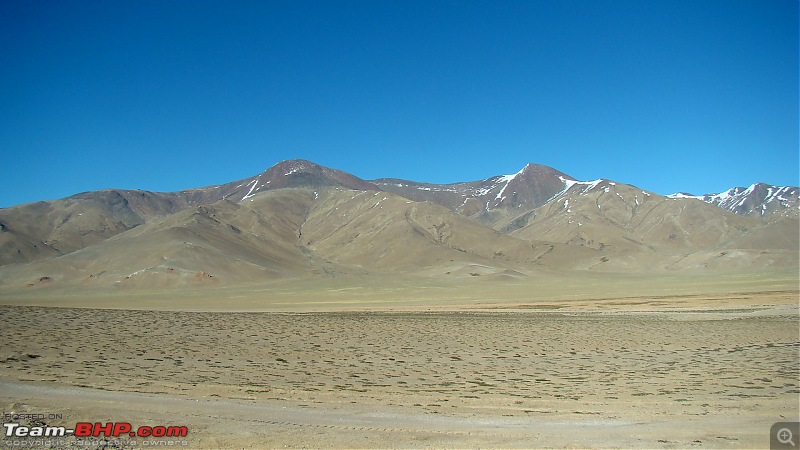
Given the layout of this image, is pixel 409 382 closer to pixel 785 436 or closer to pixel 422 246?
pixel 785 436

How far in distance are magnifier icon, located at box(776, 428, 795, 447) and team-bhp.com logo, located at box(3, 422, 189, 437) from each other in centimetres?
1052

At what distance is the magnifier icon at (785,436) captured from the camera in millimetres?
9758

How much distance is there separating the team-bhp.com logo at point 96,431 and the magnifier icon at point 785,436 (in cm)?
1052

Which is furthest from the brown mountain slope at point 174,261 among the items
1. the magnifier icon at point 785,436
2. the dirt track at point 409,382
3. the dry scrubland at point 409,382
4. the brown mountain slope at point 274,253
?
the magnifier icon at point 785,436

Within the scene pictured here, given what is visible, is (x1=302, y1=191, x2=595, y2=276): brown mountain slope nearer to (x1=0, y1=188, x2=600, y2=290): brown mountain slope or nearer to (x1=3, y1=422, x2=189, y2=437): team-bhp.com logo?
(x1=0, y1=188, x2=600, y2=290): brown mountain slope

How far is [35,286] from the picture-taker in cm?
11494

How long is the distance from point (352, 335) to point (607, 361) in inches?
484

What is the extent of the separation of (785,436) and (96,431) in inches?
486

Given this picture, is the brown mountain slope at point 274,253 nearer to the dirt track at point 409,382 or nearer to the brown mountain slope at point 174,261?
the brown mountain slope at point 174,261

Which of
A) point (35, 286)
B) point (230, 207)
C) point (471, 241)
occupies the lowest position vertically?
point (35, 286)

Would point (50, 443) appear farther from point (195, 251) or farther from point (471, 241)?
point (471, 241)

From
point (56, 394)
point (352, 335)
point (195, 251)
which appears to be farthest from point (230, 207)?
point (56, 394)

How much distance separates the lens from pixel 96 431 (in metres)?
9.92

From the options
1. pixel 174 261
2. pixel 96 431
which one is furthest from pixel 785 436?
pixel 174 261
